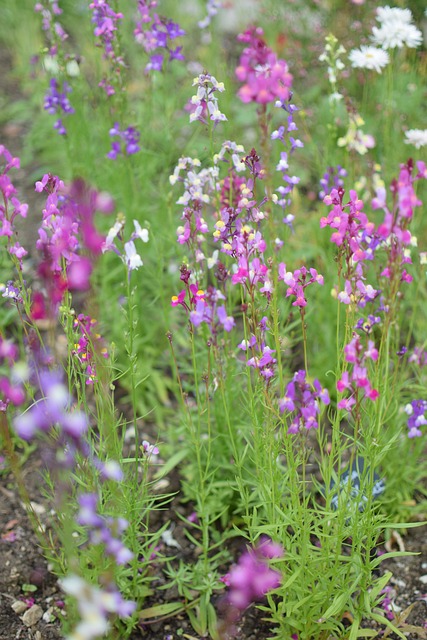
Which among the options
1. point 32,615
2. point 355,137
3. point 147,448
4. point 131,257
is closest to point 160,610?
point 32,615

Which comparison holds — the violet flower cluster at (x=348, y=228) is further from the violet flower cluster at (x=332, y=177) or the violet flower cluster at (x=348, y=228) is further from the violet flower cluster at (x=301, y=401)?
the violet flower cluster at (x=332, y=177)

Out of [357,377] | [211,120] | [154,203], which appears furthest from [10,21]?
[357,377]

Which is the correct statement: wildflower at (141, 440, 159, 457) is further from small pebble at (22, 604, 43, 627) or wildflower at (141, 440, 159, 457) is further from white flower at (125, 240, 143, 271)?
small pebble at (22, 604, 43, 627)

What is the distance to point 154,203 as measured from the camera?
174 inches

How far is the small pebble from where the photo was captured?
8.36 feet

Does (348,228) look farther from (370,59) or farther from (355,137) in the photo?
(370,59)

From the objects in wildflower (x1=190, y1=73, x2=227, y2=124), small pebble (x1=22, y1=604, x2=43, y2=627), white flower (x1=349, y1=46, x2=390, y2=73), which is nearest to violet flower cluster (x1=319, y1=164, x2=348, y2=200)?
white flower (x1=349, y1=46, x2=390, y2=73)

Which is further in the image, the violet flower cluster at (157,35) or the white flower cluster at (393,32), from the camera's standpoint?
the white flower cluster at (393,32)

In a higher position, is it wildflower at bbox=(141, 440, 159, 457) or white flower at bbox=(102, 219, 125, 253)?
white flower at bbox=(102, 219, 125, 253)

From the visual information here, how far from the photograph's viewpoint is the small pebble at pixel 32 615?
255cm

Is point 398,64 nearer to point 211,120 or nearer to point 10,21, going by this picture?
point 211,120

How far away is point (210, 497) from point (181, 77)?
13.4ft

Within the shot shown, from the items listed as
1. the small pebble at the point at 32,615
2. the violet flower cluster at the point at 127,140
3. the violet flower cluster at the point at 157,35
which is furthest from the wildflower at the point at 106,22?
the small pebble at the point at 32,615

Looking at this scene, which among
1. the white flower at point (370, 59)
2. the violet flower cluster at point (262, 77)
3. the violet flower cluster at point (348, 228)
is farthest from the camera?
the white flower at point (370, 59)
